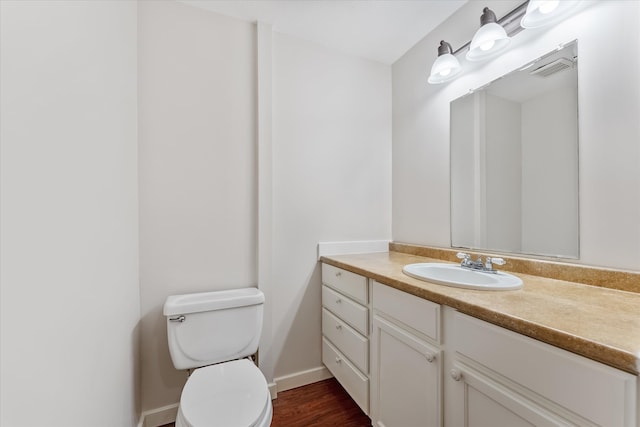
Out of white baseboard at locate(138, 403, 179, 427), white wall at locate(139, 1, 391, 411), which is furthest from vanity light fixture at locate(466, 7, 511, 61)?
white baseboard at locate(138, 403, 179, 427)

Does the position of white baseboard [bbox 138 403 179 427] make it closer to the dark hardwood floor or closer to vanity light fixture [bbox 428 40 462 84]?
the dark hardwood floor

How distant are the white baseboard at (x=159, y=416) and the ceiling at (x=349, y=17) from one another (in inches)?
92.5

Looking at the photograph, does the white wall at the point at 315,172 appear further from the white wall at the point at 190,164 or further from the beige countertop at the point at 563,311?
the beige countertop at the point at 563,311

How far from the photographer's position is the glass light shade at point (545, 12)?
1.09 m

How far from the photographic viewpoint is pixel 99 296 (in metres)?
0.90

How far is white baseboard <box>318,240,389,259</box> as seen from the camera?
1.91 m

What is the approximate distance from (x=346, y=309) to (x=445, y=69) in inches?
61.2

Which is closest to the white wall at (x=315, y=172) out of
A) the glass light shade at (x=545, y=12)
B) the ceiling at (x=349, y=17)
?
the ceiling at (x=349, y=17)

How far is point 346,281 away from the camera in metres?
1.58

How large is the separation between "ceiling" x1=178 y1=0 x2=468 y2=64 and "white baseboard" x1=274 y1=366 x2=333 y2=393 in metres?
2.34

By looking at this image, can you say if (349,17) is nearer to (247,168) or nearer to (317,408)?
(247,168)

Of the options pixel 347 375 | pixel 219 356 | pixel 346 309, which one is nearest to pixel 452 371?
pixel 346 309

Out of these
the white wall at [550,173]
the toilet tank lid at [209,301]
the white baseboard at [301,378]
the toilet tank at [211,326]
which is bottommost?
the white baseboard at [301,378]

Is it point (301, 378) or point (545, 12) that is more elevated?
point (545, 12)
